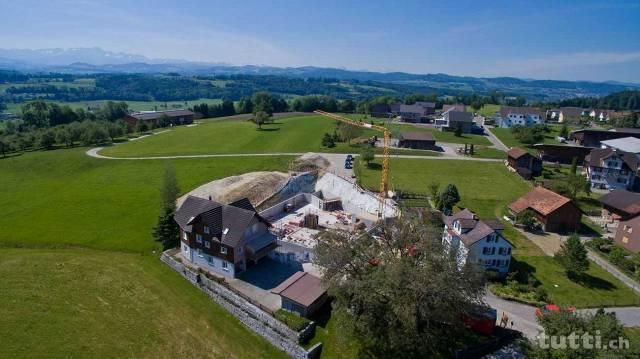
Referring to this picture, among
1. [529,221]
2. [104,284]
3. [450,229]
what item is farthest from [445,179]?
[104,284]

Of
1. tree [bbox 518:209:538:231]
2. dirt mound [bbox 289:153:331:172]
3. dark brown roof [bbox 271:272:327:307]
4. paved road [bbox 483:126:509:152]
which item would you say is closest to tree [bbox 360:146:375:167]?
dirt mound [bbox 289:153:331:172]

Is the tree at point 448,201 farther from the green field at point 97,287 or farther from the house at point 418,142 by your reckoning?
the house at point 418,142

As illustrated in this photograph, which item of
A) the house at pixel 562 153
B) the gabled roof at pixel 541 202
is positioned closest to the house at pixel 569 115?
the house at pixel 562 153

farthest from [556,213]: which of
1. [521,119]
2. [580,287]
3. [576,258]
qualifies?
[521,119]

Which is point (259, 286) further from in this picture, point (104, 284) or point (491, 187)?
point (491, 187)

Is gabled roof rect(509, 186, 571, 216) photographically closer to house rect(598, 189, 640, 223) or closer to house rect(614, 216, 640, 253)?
house rect(614, 216, 640, 253)

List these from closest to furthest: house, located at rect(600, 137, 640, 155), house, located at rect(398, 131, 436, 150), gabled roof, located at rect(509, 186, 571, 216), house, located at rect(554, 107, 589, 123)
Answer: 1. gabled roof, located at rect(509, 186, 571, 216)
2. house, located at rect(600, 137, 640, 155)
3. house, located at rect(398, 131, 436, 150)
4. house, located at rect(554, 107, 589, 123)
